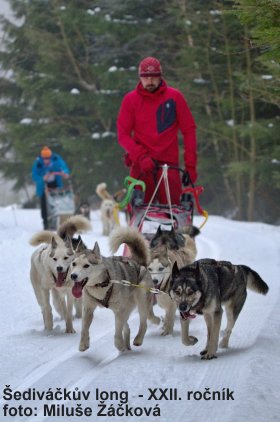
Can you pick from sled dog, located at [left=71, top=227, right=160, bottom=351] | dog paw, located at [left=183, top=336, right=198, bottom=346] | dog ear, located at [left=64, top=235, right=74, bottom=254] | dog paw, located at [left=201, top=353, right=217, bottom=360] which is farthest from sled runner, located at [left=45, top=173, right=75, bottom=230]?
dog paw, located at [left=201, top=353, right=217, bottom=360]

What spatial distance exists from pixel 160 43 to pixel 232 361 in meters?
23.3

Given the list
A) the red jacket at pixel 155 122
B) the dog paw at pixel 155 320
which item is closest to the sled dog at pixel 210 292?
the dog paw at pixel 155 320

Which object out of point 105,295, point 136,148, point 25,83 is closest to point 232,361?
point 105,295

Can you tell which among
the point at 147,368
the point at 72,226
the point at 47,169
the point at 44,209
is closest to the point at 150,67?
the point at 72,226

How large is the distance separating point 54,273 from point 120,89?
2247 centimetres

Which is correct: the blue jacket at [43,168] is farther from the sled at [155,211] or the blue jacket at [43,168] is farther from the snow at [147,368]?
the sled at [155,211]

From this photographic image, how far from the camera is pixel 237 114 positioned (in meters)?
24.8

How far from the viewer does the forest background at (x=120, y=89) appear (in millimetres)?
22562

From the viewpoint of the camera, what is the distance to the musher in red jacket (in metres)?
8.23

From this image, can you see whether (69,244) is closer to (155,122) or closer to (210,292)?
(210,292)

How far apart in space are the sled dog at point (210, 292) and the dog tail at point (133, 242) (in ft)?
2.21

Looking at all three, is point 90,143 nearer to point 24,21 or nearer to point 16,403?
point 24,21

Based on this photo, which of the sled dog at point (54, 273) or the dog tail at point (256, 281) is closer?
the dog tail at point (256, 281)

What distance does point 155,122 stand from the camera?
8352mm
